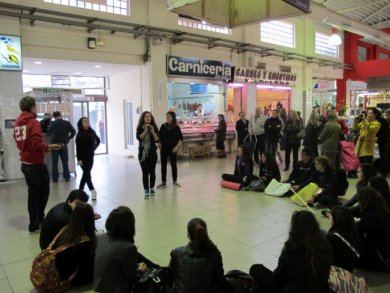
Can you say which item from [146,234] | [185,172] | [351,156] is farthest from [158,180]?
[351,156]

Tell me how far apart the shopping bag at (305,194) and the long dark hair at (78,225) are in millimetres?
3864

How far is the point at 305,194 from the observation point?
19.7 ft

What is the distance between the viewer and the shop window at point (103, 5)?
945 cm

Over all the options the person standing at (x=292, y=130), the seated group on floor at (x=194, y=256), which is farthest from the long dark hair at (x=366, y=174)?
the person standing at (x=292, y=130)

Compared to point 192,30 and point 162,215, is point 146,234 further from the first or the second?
point 192,30

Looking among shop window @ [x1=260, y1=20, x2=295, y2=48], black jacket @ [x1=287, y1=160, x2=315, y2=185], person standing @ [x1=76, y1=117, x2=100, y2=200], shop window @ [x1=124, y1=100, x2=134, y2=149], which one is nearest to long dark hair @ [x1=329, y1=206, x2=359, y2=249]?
black jacket @ [x1=287, y1=160, x2=315, y2=185]

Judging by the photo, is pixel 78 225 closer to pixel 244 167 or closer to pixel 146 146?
pixel 146 146

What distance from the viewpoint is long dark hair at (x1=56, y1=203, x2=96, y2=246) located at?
307 cm

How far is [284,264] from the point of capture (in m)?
2.52

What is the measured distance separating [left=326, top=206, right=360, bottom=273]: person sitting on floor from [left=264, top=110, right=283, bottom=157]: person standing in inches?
264

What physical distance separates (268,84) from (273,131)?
5.77 meters

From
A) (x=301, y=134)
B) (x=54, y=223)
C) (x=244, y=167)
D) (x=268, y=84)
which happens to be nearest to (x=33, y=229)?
(x=54, y=223)

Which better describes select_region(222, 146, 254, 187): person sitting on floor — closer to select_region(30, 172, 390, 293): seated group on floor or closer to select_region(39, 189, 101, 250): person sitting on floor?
select_region(30, 172, 390, 293): seated group on floor

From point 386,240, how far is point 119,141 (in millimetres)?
10995
